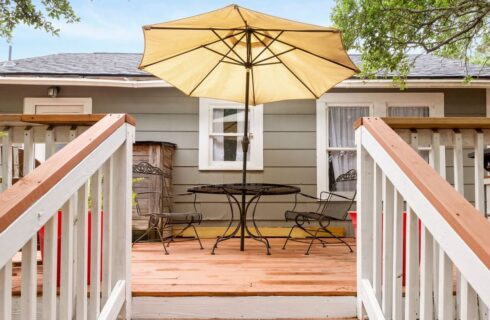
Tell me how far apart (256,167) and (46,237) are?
4.82 m

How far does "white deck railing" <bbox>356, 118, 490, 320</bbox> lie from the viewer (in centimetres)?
117

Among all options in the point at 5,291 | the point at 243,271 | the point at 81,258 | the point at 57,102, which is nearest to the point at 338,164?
the point at 243,271

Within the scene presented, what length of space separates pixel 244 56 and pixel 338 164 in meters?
2.17

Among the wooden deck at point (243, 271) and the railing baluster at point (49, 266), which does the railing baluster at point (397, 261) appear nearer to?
the wooden deck at point (243, 271)

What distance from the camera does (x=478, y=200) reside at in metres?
2.23

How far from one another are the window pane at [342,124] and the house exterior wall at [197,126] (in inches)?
9.3

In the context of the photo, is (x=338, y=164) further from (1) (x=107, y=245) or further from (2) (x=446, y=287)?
(2) (x=446, y=287)

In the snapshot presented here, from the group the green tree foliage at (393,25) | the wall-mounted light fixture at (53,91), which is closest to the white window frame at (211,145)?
the green tree foliage at (393,25)

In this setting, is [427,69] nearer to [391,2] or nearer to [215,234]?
[391,2]

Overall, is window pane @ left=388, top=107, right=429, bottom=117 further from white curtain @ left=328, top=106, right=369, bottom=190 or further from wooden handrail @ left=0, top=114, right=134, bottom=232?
wooden handrail @ left=0, top=114, right=134, bottom=232

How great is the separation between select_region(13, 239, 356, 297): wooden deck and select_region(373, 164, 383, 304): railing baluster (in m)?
0.37

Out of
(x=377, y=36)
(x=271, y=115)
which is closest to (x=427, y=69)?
(x=377, y=36)

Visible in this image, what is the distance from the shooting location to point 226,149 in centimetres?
629

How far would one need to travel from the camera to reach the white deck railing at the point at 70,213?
125 cm
